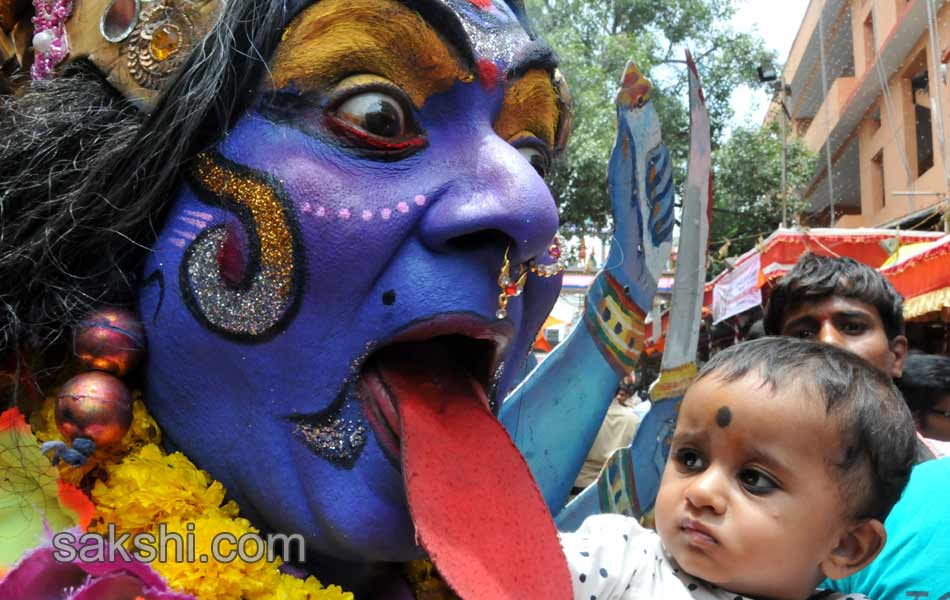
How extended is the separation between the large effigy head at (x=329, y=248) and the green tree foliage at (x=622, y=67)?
6767 mm

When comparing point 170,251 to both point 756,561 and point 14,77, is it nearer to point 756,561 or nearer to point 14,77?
point 14,77

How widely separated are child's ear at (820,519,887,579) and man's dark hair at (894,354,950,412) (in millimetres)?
2386

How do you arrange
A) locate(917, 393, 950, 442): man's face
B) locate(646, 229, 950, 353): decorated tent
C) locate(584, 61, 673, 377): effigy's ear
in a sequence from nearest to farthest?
locate(584, 61, 673, 377): effigy's ear
locate(917, 393, 950, 442): man's face
locate(646, 229, 950, 353): decorated tent

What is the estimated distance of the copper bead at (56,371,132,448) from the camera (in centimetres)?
144

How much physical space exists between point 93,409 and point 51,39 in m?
0.74

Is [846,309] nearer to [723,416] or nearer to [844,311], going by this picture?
[844,311]

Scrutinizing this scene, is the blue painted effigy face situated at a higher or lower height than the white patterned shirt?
higher

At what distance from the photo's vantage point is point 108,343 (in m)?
1.50

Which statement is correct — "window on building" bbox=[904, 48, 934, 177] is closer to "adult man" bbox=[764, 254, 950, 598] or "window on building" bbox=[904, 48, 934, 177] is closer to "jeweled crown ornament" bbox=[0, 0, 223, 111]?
"adult man" bbox=[764, 254, 950, 598]

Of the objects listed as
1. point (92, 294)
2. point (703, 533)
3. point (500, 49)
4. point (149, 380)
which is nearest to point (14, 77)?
point (92, 294)

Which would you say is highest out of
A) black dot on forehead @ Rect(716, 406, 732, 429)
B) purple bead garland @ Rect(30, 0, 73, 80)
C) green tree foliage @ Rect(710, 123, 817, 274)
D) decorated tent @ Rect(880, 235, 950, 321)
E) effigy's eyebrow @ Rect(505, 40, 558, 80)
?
purple bead garland @ Rect(30, 0, 73, 80)

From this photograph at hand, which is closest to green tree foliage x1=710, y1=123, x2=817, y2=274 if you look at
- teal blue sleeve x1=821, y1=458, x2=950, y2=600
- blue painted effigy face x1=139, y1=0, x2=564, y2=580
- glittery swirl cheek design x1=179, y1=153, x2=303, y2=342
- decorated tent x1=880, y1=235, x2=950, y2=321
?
decorated tent x1=880, y1=235, x2=950, y2=321

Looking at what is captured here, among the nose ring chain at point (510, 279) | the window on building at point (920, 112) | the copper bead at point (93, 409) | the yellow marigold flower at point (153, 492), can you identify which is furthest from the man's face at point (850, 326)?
the window on building at point (920, 112)

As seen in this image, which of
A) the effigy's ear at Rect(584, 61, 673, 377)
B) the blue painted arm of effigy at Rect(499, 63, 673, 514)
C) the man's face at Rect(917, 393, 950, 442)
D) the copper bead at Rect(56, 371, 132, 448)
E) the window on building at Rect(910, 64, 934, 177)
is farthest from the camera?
the window on building at Rect(910, 64, 934, 177)
